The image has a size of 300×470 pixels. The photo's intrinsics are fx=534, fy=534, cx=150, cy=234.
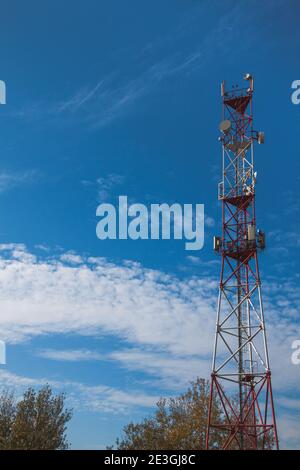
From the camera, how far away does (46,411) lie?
48250 millimetres

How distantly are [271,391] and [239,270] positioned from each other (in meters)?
9.58

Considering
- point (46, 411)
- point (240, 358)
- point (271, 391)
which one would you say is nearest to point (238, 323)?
point (240, 358)

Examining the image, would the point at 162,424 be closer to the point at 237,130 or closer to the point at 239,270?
the point at 239,270

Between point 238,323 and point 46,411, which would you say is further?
point 46,411

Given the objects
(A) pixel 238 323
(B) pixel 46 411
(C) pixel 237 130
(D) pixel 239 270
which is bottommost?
(B) pixel 46 411
